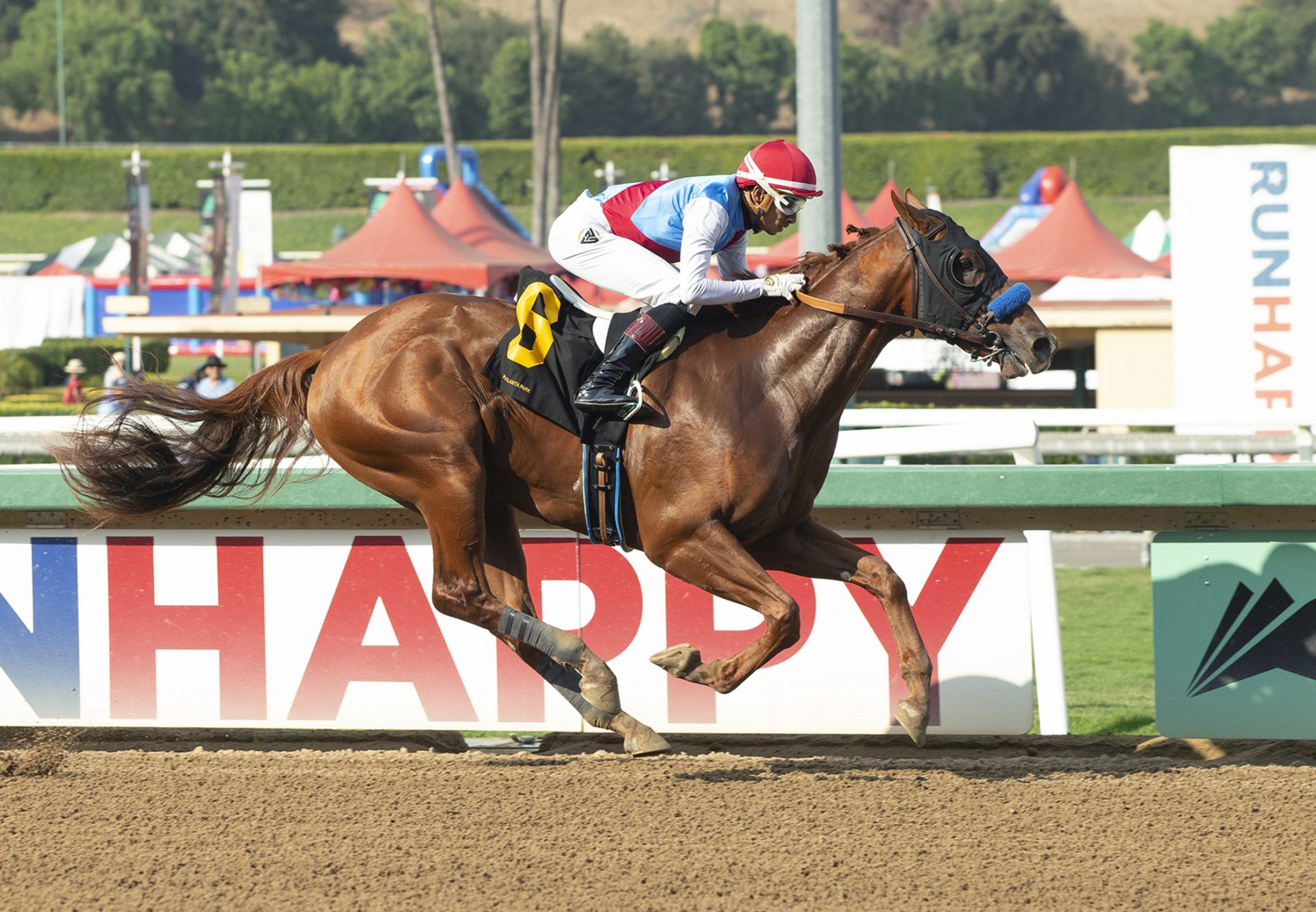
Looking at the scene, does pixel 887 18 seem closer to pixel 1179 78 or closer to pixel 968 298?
pixel 1179 78

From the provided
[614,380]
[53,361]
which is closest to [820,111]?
[614,380]

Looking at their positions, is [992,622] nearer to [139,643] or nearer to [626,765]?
[626,765]

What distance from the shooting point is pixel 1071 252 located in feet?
61.3

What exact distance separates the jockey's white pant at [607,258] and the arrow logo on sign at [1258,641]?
2.02 meters

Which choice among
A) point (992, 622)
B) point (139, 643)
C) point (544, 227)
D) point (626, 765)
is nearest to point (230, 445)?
point (139, 643)

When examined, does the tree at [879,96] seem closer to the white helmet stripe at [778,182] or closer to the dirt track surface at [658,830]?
the white helmet stripe at [778,182]

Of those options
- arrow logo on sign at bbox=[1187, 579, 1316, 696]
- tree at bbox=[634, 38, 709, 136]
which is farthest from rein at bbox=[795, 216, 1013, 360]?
tree at bbox=[634, 38, 709, 136]

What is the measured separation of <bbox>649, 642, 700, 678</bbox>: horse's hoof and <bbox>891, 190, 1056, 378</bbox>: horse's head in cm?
112

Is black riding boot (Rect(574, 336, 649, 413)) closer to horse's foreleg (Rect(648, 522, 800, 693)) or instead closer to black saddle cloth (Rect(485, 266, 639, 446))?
black saddle cloth (Rect(485, 266, 639, 446))

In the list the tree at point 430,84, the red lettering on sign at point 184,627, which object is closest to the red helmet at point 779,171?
the red lettering on sign at point 184,627

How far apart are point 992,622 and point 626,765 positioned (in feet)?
4.28

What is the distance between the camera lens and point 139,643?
5.32 metres

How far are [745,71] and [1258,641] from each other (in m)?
79.5

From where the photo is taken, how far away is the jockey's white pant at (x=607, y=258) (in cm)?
442
